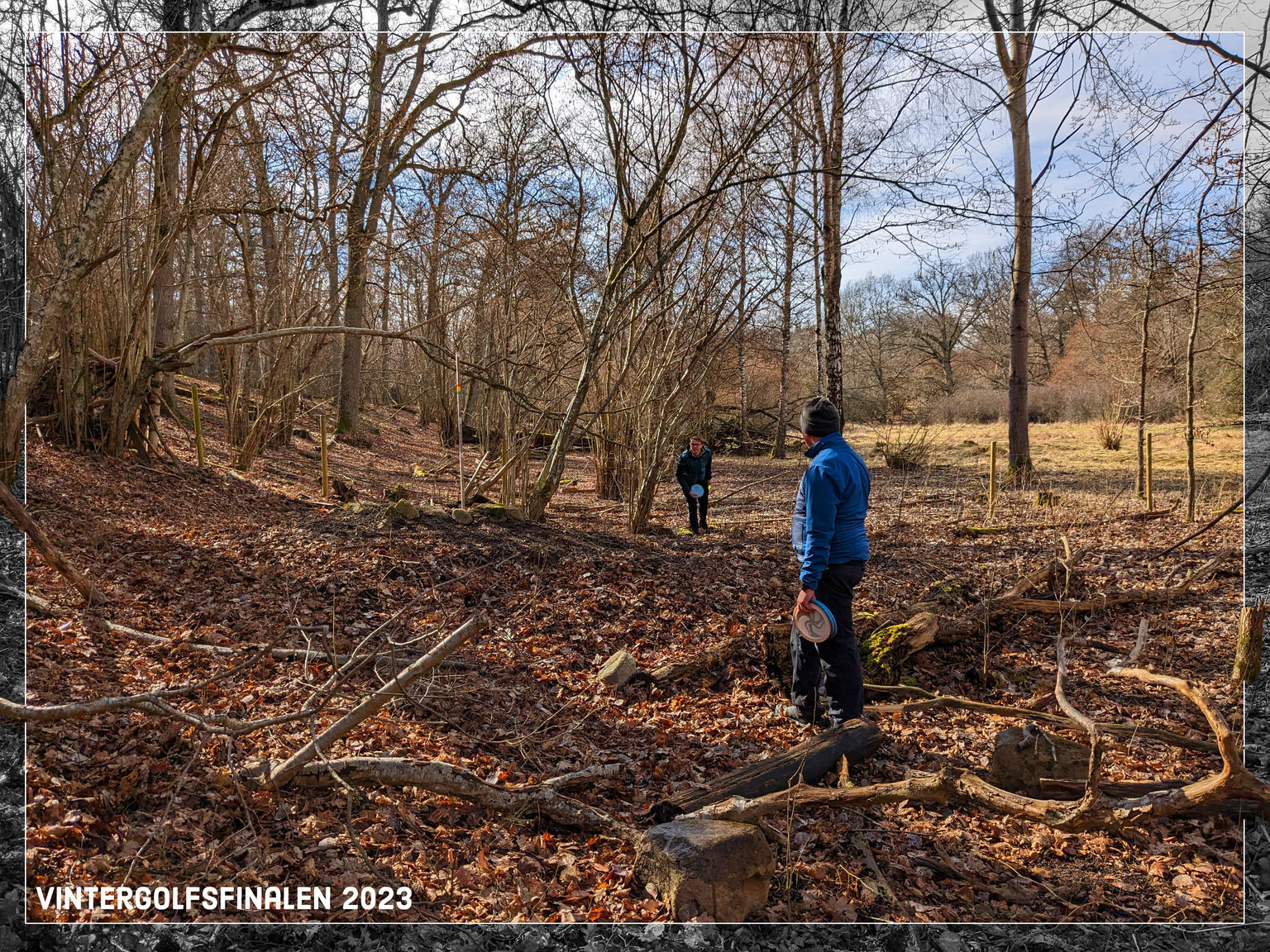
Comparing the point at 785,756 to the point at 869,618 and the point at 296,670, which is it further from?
the point at 296,670

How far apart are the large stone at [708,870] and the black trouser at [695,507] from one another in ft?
21.1

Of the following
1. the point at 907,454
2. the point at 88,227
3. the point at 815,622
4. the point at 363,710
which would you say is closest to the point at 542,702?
the point at 363,710

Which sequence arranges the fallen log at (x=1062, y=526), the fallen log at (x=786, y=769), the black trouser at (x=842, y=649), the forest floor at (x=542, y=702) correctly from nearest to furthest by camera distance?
the forest floor at (x=542, y=702)
the fallen log at (x=786, y=769)
the black trouser at (x=842, y=649)
the fallen log at (x=1062, y=526)

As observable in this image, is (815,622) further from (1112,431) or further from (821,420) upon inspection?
(1112,431)

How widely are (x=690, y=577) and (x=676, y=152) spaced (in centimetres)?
401

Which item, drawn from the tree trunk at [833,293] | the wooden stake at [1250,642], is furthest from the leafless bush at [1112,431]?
the wooden stake at [1250,642]

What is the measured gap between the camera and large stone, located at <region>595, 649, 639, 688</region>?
4.93 m

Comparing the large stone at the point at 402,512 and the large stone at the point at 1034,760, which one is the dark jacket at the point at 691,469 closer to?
the large stone at the point at 402,512

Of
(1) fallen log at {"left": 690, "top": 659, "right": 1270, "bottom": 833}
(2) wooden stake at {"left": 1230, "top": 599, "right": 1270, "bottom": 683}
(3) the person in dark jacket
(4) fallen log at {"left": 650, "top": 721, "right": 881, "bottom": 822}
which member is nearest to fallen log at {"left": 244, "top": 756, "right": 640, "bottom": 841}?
(4) fallen log at {"left": 650, "top": 721, "right": 881, "bottom": 822}

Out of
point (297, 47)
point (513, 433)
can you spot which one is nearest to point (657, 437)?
point (513, 433)

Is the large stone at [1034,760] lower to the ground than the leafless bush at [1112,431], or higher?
lower

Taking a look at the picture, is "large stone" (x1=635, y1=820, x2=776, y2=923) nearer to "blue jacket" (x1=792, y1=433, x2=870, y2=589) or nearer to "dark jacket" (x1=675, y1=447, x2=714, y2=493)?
"blue jacket" (x1=792, y1=433, x2=870, y2=589)

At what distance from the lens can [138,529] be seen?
21.1 ft

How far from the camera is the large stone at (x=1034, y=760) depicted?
3.71 meters
